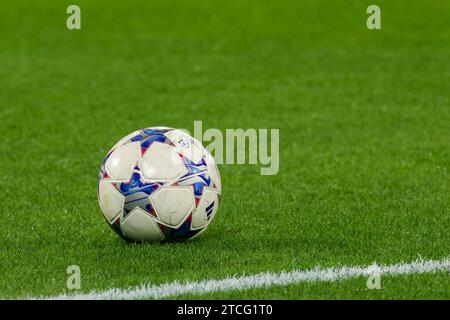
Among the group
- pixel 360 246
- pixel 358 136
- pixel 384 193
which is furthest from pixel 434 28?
pixel 360 246

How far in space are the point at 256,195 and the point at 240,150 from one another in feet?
7.75

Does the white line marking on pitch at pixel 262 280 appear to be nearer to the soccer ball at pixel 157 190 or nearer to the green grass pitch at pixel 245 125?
the green grass pitch at pixel 245 125

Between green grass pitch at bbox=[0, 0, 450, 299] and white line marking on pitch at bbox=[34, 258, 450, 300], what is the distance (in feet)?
0.39

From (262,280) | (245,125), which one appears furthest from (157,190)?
(245,125)

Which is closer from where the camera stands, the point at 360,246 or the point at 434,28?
the point at 360,246

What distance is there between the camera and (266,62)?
55.8ft

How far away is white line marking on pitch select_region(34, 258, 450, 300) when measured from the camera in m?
Answer: 6.13

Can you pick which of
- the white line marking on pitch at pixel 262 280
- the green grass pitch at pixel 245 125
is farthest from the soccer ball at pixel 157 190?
the white line marking on pitch at pixel 262 280

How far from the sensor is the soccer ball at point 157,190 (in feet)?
23.7

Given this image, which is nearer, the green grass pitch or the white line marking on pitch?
the white line marking on pitch

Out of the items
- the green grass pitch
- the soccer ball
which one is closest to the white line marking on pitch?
the green grass pitch

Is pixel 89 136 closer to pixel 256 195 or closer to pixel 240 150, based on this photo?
pixel 240 150

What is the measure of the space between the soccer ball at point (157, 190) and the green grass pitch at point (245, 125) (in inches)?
6.9

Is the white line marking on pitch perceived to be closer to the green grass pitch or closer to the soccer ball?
the green grass pitch
